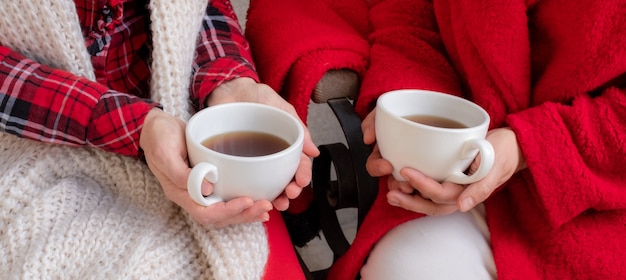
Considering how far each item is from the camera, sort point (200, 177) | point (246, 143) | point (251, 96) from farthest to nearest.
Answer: point (251, 96) → point (246, 143) → point (200, 177)

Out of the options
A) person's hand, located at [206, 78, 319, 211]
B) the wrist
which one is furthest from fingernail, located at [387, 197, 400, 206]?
the wrist

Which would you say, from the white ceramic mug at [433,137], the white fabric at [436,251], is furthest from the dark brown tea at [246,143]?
the white fabric at [436,251]

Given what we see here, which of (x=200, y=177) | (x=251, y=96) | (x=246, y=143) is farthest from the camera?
(x=251, y=96)

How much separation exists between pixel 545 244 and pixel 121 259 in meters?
0.48

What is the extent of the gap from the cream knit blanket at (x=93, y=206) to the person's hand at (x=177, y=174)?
4cm

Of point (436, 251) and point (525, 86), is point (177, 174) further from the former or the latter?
point (525, 86)

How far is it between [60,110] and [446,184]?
1.38 feet

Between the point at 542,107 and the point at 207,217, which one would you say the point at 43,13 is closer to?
the point at 207,217

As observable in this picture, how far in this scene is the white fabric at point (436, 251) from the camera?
66cm

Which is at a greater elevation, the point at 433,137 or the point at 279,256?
the point at 433,137

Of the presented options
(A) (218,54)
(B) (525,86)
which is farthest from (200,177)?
(B) (525,86)

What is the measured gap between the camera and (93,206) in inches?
23.8

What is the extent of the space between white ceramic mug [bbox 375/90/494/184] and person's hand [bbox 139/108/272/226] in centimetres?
15

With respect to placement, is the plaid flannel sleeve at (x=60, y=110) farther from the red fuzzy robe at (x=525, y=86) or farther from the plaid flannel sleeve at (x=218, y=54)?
the red fuzzy robe at (x=525, y=86)
